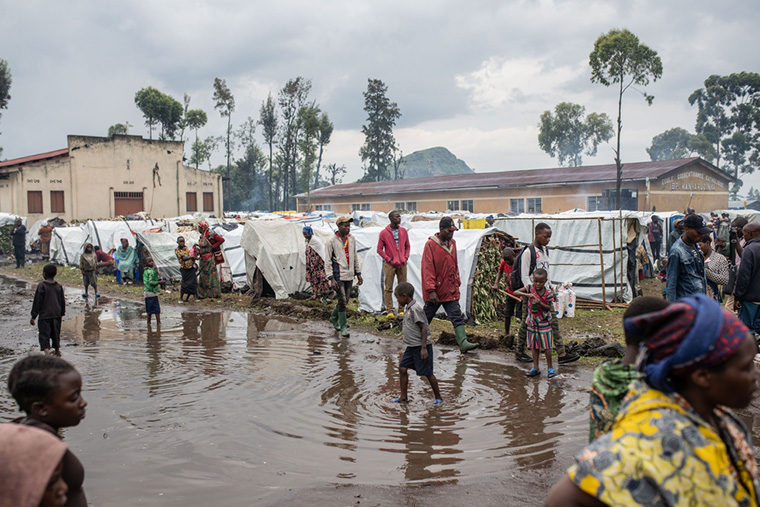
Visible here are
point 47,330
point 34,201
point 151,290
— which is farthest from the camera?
point 34,201

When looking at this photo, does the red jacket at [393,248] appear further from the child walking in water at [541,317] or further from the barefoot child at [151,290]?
the barefoot child at [151,290]

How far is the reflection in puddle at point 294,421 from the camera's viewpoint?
4.45 m

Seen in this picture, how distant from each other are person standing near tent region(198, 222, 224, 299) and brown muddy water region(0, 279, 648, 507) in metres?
5.24

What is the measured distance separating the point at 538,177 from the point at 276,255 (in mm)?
28903

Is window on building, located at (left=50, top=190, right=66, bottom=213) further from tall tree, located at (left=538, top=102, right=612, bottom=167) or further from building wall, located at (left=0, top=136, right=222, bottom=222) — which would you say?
tall tree, located at (left=538, top=102, right=612, bottom=167)

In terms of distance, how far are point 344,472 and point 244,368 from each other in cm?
364

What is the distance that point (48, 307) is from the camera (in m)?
8.12

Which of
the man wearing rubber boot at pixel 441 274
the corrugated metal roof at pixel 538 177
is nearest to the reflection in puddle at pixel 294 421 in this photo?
the man wearing rubber boot at pixel 441 274

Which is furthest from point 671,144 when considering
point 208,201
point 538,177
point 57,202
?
point 57,202

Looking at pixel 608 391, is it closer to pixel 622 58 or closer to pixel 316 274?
pixel 316 274

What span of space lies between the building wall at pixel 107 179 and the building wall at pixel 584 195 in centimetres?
1703

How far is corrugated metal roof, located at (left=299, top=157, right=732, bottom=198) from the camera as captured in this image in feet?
119

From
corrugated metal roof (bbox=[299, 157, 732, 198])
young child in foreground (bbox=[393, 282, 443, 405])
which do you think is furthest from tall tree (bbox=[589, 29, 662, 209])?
young child in foreground (bbox=[393, 282, 443, 405])

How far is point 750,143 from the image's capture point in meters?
61.8
